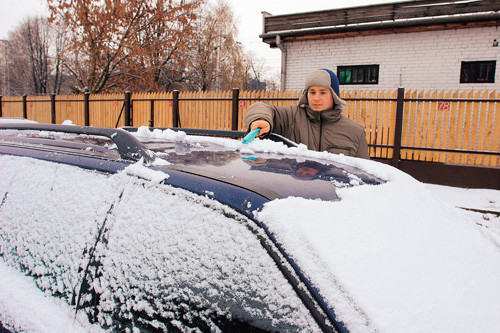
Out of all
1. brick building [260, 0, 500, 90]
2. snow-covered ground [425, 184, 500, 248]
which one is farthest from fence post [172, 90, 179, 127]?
snow-covered ground [425, 184, 500, 248]

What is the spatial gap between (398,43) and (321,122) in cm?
1194

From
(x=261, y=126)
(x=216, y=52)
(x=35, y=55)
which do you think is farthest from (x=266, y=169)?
(x=35, y=55)

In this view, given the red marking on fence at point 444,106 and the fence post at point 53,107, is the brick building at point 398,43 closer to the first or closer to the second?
the red marking on fence at point 444,106

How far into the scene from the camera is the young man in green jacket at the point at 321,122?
2762mm

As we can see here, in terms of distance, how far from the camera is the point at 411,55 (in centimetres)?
1298

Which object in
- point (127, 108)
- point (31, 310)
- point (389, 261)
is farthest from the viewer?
point (127, 108)

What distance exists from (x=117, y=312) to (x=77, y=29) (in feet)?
70.7

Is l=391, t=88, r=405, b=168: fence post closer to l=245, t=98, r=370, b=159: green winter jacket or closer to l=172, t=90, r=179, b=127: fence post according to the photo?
l=245, t=98, r=370, b=159: green winter jacket

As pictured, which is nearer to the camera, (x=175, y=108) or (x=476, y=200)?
(x=476, y=200)

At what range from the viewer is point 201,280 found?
1045 millimetres

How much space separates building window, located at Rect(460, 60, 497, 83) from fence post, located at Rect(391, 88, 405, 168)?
5.83 m

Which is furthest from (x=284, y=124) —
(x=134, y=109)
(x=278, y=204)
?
(x=134, y=109)

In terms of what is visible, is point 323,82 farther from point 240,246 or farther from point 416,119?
point 416,119

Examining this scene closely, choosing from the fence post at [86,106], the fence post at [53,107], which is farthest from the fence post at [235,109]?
the fence post at [53,107]
